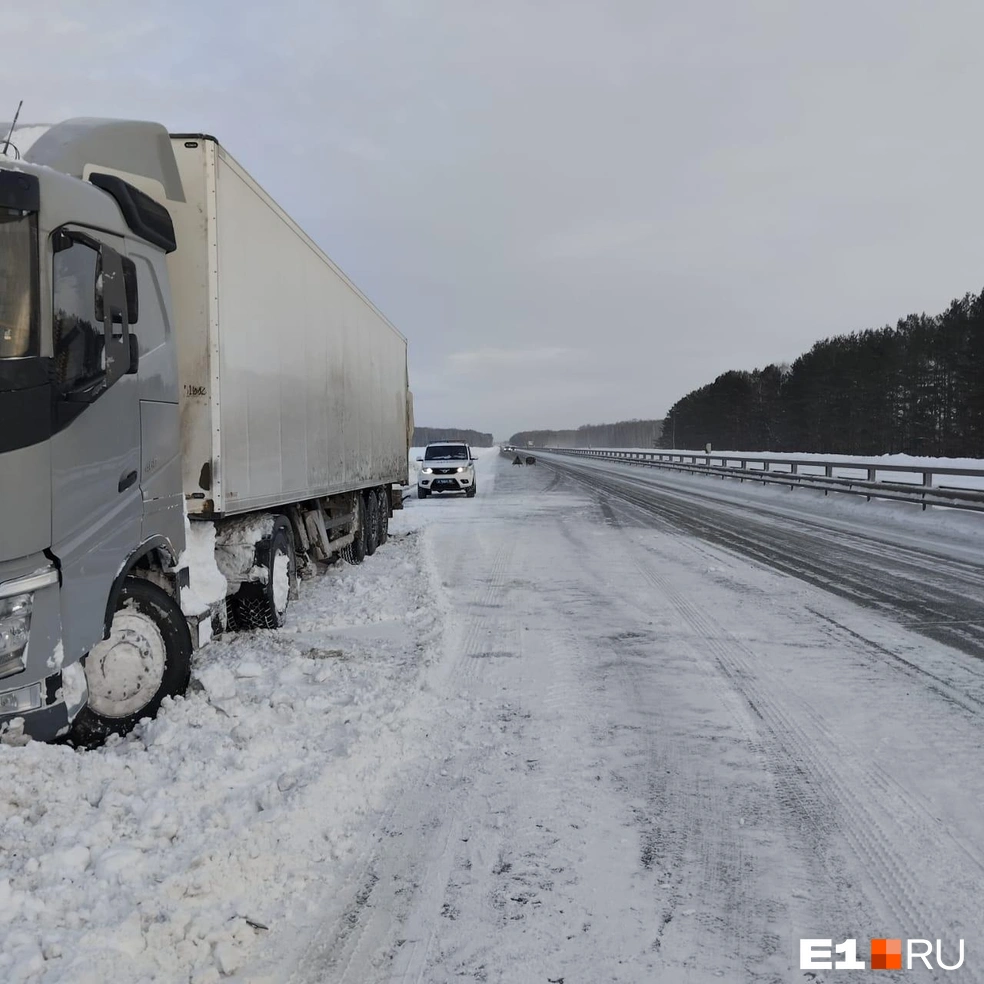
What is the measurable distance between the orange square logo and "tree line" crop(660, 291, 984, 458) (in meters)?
50.1

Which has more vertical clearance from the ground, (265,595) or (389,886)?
(265,595)

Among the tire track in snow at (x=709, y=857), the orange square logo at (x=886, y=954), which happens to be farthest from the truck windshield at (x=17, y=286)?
the orange square logo at (x=886, y=954)

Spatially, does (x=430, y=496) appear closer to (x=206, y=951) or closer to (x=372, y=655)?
(x=372, y=655)

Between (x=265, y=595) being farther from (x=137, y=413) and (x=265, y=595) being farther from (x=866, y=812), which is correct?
(x=866, y=812)

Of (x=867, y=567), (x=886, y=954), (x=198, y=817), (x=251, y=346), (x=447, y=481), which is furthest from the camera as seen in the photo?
(x=447, y=481)

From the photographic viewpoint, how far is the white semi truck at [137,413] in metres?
3.74

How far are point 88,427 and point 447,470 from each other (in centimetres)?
2271

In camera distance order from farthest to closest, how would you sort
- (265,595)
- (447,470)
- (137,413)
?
(447,470), (265,595), (137,413)

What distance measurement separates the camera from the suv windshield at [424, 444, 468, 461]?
27.5 meters

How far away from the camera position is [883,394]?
193 feet

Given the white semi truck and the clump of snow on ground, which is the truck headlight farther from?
the clump of snow on ground

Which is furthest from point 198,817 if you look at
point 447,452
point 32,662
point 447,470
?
point 447,452

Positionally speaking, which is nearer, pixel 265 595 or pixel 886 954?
pixel 886 954

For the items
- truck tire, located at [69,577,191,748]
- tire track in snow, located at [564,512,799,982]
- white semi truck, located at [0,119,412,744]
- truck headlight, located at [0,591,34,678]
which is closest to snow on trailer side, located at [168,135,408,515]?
white semi truck, located at [0,119,412,744]
